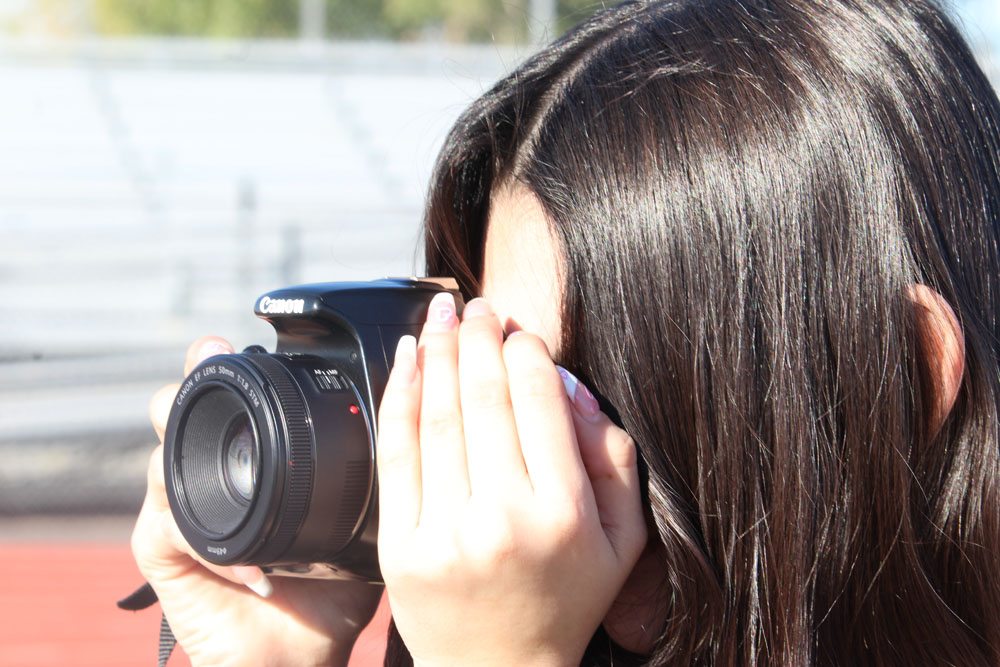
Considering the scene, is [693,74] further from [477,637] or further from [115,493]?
[115,493]

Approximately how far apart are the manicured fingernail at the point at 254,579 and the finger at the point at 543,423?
13.9 inches

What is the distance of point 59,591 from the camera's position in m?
3.11

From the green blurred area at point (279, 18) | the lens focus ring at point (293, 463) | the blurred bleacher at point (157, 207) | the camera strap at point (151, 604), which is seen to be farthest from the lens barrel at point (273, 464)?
the green blurred area at point (279, 18)

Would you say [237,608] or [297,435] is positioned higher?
[297,435]

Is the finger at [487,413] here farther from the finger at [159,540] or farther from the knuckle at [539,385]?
the finger at [159,540]

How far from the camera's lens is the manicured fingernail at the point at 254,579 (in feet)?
3.01

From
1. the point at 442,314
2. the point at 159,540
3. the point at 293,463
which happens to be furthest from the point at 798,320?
the point at 159,540

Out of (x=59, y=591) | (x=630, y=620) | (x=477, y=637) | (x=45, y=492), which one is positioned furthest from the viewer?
(x=45, y=492)

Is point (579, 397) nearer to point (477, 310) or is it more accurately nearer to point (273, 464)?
point (477, 310)

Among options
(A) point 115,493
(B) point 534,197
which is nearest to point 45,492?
(A) point 115,493

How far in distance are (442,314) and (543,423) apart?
134 millimetres

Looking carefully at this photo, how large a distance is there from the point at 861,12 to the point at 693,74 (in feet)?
0.46

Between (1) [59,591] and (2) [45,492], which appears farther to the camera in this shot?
(2) [45,492]

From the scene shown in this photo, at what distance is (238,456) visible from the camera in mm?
809
